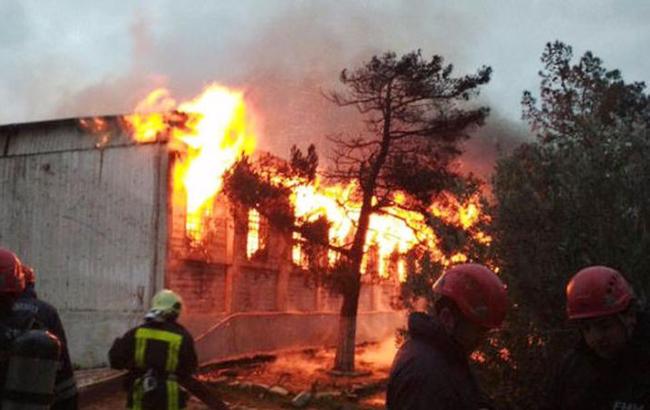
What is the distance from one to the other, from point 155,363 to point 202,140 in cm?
926

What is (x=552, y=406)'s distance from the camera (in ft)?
11.3

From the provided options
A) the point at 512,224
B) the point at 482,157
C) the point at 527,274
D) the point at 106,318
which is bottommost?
the point at 106,318

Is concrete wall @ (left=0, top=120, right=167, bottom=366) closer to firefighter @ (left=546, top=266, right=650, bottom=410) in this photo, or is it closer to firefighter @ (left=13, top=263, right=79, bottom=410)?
firefighter @ (left=13, top=263, right=79, bottom=410)

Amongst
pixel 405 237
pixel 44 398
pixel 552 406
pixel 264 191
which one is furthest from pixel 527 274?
pixel 405 237

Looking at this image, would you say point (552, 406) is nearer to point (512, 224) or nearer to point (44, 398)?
point (44, 398)

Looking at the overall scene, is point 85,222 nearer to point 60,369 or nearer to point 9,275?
point 60,369

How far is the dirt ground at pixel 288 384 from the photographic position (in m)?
11.8

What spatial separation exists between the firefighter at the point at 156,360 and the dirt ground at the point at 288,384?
5.40 meters

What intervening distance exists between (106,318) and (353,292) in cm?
502

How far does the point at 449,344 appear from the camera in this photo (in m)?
2.61

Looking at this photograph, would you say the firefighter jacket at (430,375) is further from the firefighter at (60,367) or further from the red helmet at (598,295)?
the firefighter at (60,367)

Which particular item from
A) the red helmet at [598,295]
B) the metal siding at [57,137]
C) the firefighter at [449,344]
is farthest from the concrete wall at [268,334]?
the firefighter at [449,344]

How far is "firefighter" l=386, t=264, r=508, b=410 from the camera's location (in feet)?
8.14

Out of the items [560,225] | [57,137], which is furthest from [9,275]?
[57,137]
